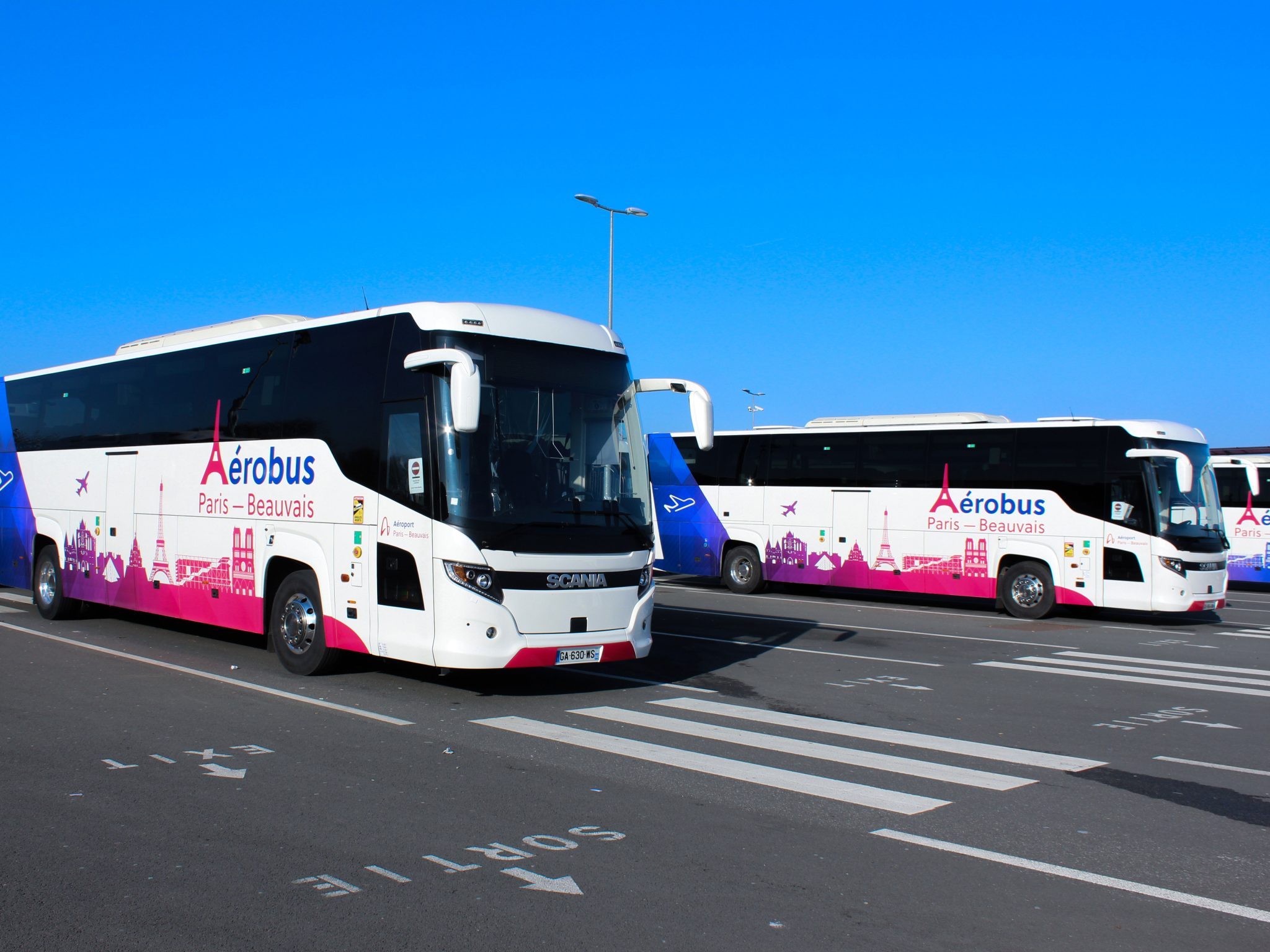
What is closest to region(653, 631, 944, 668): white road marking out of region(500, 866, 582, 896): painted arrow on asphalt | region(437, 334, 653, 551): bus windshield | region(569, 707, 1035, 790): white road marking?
region(437, 334, 653, 551): bus windshield

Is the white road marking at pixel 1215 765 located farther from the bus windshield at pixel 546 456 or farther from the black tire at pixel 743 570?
the black tire at pixel 743 570

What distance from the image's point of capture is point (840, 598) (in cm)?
2266

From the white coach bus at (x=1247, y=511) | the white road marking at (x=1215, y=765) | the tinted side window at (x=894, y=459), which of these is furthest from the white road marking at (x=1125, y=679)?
the white coach bus at (x=1247, y=511)

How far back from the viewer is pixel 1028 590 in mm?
19250

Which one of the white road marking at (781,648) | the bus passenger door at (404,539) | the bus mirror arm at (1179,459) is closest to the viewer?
the bus passenger door at (404,539)

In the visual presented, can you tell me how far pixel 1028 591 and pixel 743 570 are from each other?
610 centimetres

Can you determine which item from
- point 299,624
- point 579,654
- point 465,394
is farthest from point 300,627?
point 465,394

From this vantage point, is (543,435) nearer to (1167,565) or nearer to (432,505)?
(432,505)

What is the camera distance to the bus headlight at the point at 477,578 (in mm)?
9461

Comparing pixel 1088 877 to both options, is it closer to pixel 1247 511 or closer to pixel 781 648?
pixel 781 648

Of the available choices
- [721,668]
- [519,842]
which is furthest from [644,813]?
[721,668]

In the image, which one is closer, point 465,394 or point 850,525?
point 465,394

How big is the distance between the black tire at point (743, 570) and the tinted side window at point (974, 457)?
14.3ft

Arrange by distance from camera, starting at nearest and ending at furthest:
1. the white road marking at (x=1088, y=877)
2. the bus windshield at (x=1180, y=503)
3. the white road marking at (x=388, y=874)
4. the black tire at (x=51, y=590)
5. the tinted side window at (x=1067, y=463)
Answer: the white road marking at (x=1088, y=877), the white road marking at (x=388, y=874), the black tire at (x=51, y=590), the bus windshield at (x=1180, y=503), the tinted side window at (x=1067, y=463)
